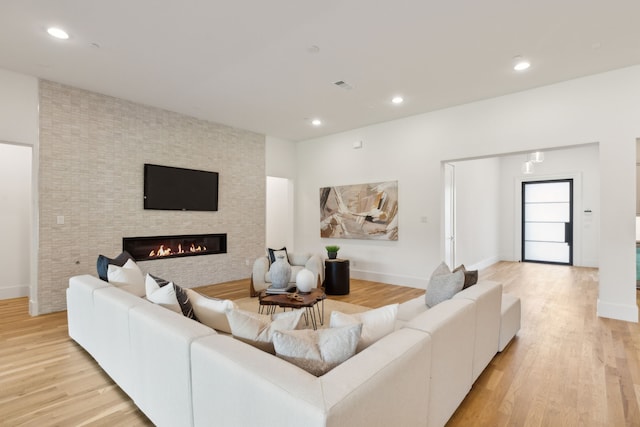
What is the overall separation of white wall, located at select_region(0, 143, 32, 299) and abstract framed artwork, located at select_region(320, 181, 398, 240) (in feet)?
16.7

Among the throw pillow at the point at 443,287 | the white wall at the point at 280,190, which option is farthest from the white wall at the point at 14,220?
the throw pillow at the point at 443,287

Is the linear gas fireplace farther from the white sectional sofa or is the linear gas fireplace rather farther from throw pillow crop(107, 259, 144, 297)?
the white sectional sofa

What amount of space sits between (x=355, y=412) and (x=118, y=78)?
15.3 ft

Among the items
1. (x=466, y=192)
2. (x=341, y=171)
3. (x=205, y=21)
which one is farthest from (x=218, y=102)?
(x=466, y=192)

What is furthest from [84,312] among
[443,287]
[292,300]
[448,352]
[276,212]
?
[276,212]

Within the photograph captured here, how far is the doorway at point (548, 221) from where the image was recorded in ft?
26.3

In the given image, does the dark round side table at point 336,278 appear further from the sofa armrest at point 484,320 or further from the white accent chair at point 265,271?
the sofa armrest at point 484,320

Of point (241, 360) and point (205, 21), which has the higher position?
point (205, 21)

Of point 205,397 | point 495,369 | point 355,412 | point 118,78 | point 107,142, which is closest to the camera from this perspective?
point 355,412

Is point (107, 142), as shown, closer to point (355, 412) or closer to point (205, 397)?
point (205, 397)

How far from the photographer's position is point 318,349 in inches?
54.2

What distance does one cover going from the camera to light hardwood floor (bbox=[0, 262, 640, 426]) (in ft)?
6.51

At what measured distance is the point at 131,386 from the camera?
2.03 meters

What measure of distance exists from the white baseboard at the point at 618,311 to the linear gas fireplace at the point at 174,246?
5.72m
